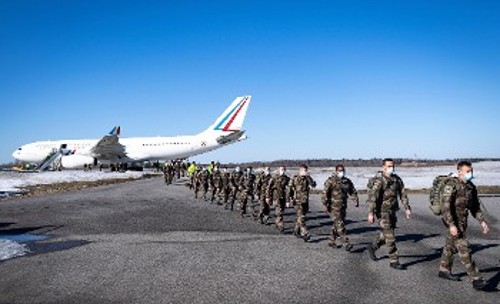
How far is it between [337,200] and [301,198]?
1487mm

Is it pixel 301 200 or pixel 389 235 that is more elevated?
pixel 301 200

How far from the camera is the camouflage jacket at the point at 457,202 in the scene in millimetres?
7852

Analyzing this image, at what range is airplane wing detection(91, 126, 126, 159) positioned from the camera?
56.2 meters

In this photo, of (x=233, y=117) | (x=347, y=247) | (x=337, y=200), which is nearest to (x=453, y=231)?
(x=347, y=247)

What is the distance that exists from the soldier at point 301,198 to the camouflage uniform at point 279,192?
2.40 feet

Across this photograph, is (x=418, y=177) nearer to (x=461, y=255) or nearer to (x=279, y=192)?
(x=279, y=192)

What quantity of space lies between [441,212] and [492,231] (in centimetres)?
679

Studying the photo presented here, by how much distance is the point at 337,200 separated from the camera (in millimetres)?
10961

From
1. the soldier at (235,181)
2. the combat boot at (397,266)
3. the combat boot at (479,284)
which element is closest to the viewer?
the combat boot at (479,284)

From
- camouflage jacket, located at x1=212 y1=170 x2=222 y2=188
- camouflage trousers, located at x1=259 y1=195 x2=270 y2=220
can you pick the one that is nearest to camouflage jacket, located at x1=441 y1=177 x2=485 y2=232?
camouflage trousers, located at x1=259 y1=195 x2=270 y2=220

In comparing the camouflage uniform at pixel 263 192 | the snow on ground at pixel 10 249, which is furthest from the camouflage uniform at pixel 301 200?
the snow on ground at pixel 10 249

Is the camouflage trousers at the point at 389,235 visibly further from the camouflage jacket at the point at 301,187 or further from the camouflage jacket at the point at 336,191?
the camouflage jacket at the point at 301,187

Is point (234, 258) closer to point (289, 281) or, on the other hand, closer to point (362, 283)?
point (289, 281)

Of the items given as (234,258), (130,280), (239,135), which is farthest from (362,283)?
(239,135)
